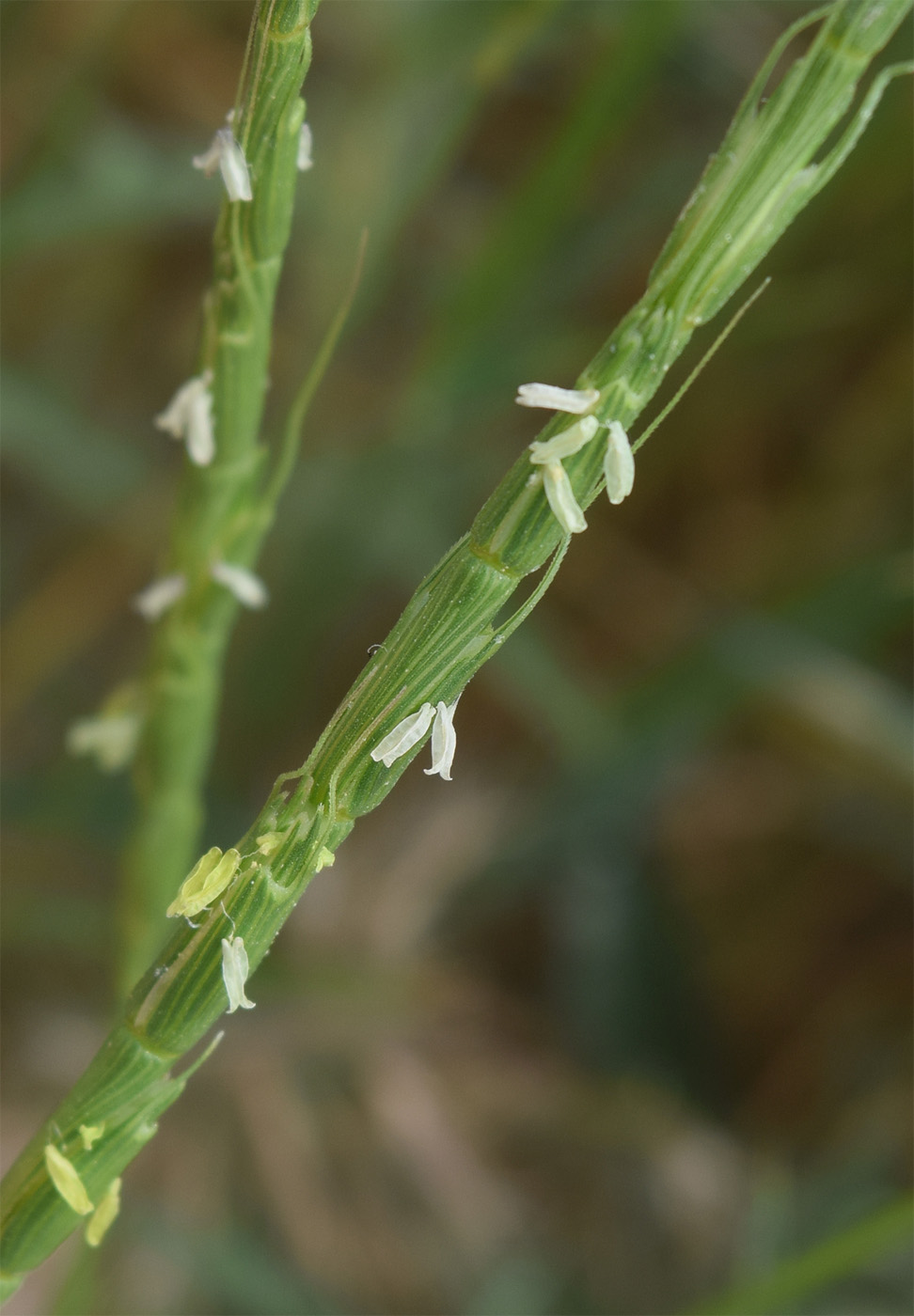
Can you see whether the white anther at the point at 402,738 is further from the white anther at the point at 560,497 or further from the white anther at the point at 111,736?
the white anther at the point at 111,736

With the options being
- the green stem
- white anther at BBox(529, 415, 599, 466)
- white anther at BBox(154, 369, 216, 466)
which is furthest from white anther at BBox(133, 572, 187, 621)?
white anther at BBox(529, 415, 599, 466)

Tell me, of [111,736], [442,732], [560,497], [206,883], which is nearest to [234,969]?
[206,883]

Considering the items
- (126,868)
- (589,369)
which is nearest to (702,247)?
(589,369)

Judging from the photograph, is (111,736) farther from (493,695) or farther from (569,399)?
(493,695)

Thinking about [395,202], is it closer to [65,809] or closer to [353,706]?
[65,809]

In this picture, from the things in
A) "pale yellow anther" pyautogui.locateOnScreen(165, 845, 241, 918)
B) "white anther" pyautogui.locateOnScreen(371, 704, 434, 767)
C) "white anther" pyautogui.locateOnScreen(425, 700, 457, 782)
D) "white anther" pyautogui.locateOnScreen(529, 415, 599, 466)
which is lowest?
"pale yellow anther" pyautogui.locateOnScreen(165, 845, 241, 918)

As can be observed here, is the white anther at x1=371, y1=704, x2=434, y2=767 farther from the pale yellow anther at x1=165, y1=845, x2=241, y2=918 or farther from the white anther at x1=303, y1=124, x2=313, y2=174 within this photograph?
→ the white anther at x1=303, y1=124, x2=313, y2=174
